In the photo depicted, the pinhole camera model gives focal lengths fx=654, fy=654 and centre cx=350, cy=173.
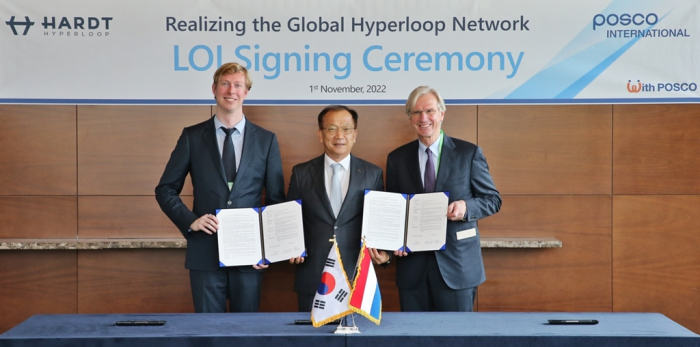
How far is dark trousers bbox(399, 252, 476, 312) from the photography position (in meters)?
3.39

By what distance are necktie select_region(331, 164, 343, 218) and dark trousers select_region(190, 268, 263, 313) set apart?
553mm

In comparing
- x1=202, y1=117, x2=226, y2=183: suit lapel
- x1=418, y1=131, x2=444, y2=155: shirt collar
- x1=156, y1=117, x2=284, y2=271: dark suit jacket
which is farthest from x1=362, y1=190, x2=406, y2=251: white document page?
x1=202, y1=117, x2=226, y2=183: suit lapel

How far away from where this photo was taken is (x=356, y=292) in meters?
2.48

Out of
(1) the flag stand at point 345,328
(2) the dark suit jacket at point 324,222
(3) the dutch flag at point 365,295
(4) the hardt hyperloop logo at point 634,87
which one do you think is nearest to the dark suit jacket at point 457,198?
(2) the dark suit jacket at point 324,222

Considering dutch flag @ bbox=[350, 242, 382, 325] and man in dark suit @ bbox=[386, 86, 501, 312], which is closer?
dutch flag @ bbox=[350, 242, 382, 325]

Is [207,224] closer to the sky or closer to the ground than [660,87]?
closer to the ground

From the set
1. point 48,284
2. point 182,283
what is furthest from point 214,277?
point 48,284

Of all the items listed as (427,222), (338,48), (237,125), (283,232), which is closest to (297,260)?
(283,232)

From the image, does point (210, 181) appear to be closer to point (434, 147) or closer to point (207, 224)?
point (207, 224)

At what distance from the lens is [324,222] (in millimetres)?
3410

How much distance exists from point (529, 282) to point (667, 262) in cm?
95

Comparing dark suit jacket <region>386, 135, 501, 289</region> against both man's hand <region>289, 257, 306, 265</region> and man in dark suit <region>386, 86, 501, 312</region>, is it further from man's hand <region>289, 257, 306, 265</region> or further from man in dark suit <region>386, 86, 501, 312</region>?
man's hand <region>289, 257, 306, 265</region>

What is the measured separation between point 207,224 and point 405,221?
1.01 metres

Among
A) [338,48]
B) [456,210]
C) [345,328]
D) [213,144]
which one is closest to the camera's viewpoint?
[345,328]
